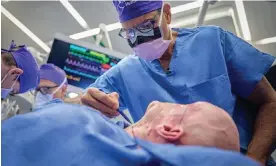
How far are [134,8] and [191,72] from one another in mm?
324

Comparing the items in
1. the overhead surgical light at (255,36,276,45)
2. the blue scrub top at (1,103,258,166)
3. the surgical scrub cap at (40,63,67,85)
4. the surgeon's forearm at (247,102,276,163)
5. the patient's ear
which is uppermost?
the blue scrub top at (1,103,258,166)

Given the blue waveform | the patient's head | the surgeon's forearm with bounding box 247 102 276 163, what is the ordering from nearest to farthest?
1. the patient's head
2. the surgeon's forearm with bounding box 247 102 276 163
3. the blue waveform

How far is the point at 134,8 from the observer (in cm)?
129

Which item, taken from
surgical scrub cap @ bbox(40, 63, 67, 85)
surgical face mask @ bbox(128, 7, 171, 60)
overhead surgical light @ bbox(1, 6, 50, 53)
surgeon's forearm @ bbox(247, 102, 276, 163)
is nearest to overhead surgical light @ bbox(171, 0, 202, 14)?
surgical scrub cap @ bbox(40, 63, 67, 85)

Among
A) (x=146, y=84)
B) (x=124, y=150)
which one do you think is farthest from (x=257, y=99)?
(x=124, y=150)

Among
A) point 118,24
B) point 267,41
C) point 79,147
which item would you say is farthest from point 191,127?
point 267,41

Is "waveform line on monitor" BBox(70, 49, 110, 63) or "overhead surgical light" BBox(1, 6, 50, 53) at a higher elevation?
"overhead surgical light" BBox(1, 6, 50, 53)

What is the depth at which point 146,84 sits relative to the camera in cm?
131

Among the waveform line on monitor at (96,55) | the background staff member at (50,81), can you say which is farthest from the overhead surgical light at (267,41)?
the background staff member at (50,81)

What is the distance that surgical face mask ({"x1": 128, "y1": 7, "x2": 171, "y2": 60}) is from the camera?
1.35m

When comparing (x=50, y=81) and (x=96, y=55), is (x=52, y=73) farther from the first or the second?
(x=96, y=55)

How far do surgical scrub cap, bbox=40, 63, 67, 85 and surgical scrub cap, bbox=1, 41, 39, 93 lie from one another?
0.54 m

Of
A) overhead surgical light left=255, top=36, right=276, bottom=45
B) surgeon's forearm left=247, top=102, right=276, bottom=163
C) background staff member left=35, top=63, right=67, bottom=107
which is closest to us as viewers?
surgeon's forearm left=247, top=102, right=276, bottom=163

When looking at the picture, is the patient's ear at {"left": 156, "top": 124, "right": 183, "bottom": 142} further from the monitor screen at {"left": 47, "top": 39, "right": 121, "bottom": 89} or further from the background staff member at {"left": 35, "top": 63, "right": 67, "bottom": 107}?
the monitor screen at {"left": 47, "top": 39, "right": 121, "bottom": 89}
